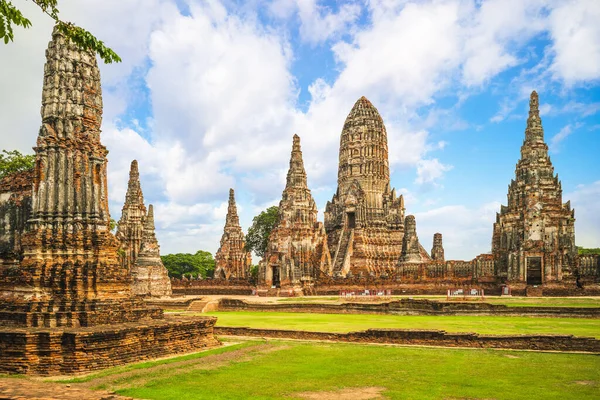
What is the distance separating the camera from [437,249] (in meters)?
54.1

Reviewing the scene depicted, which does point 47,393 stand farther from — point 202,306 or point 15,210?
point 202,306

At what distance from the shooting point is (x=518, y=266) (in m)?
35.7

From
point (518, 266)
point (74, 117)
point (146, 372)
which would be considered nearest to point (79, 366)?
point (146, 372)

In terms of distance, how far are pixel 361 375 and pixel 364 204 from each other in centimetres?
4543

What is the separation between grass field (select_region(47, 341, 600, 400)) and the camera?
9.02 meters

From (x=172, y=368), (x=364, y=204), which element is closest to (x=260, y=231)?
(x=364, y=204)

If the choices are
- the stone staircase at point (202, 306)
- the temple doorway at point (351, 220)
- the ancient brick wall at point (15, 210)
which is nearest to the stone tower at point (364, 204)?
the temple doorway at point (351, 220)

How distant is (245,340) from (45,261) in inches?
226

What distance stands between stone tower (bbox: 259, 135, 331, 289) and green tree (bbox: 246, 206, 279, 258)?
25481 mm

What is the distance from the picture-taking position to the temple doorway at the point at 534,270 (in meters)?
36.2

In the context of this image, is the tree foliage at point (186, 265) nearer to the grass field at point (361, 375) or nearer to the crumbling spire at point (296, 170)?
the crumbling spire at point (296, 170)

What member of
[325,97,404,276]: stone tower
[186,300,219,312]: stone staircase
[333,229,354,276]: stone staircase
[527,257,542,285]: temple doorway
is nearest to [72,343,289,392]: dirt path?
[186,300,219,312]: stone staircase

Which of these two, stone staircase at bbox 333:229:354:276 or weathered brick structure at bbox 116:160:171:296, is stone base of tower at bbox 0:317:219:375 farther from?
stone staircase at bbox 333:229:354:276

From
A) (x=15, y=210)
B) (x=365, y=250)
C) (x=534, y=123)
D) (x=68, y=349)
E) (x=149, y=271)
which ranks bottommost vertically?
(x=68, y=349)
